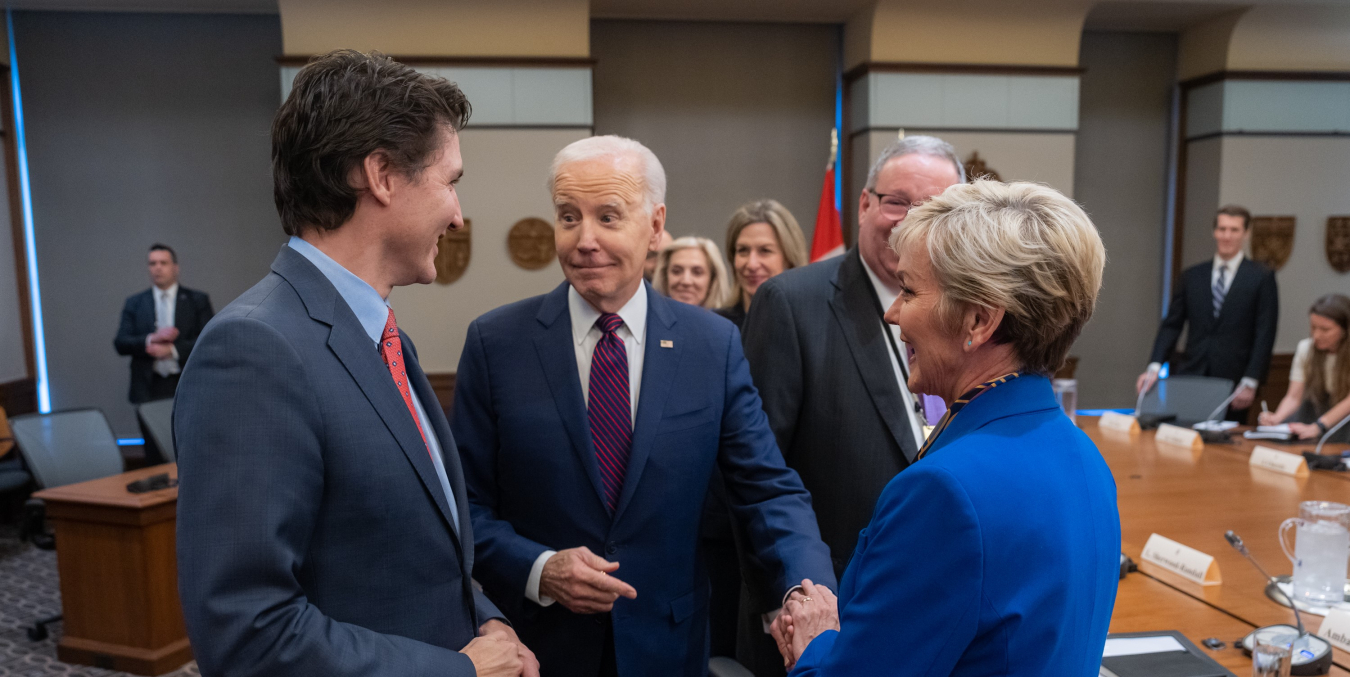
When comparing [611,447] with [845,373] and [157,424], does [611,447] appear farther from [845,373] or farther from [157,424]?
[157,424]

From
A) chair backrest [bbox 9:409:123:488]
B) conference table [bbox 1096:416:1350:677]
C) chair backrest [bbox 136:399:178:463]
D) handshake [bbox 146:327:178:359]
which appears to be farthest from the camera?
handshake [bbox 146:327:178:359]

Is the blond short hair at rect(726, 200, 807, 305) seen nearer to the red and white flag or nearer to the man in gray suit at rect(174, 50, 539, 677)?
the red and white flag

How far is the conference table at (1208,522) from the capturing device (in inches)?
81.7

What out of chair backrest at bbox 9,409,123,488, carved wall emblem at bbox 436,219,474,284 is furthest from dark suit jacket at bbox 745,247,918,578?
carved wall emblem at bbox 436,219,474,284

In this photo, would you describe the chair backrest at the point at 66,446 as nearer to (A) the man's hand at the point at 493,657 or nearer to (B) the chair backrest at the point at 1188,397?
(A) the man's hand at the point at 493,657

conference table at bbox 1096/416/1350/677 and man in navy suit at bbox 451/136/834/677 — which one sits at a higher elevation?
man in navy suit at bbox 451/136/834/677

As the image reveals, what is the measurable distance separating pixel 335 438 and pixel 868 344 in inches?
51.4

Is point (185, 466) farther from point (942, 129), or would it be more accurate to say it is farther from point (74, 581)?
point (942, 129)

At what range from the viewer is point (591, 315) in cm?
186

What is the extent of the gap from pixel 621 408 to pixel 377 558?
2.44 feet

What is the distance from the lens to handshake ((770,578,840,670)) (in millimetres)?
1431

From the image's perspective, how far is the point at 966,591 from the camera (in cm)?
96

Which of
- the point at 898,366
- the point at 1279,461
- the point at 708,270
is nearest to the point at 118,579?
the point at 708,270

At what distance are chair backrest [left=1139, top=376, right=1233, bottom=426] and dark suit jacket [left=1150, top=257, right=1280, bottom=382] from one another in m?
0.42
